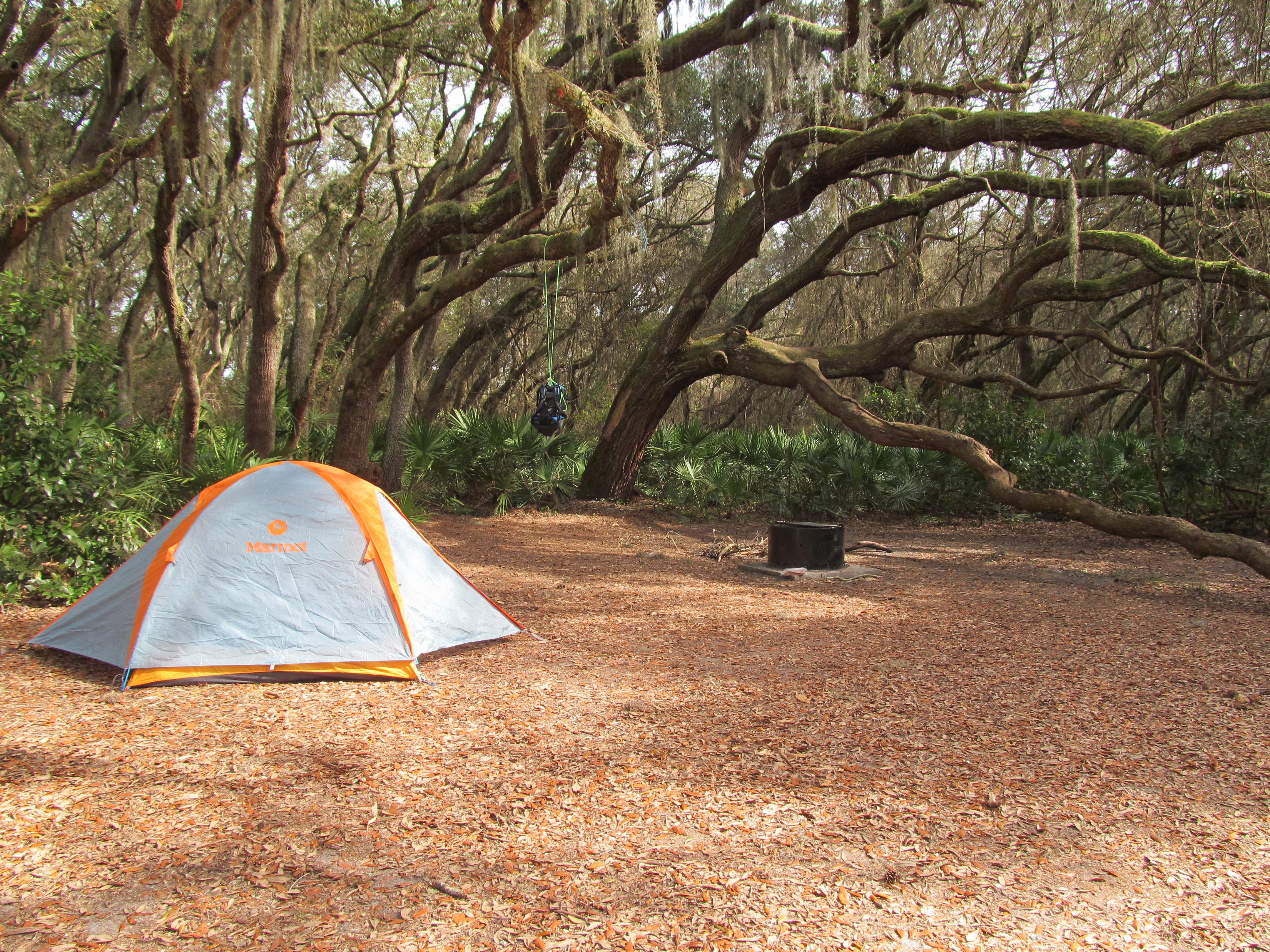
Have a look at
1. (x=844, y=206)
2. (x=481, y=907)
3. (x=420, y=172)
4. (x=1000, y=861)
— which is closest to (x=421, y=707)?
(x=481, y=907)

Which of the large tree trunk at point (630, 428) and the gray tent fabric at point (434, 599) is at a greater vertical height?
the large tree trunk at point (630, 428)

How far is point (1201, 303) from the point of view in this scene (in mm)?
9203

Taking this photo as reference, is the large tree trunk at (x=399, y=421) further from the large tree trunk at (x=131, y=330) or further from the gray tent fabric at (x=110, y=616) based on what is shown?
the gray tent fabric at (x=110, y=616)

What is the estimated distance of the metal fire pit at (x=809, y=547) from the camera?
8.30 metres

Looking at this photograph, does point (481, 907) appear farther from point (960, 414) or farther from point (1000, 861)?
point (960, 414)

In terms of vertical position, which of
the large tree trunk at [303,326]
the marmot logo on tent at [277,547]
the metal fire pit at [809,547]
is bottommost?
the metal fire pit at [809,547]

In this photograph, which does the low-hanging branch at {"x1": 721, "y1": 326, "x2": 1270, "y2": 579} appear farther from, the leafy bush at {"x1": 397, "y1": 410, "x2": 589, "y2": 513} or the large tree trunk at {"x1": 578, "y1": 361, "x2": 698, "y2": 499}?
the leafy bush at {"x1": 397, "y1": 410, "x2": 589, "y2": 513}

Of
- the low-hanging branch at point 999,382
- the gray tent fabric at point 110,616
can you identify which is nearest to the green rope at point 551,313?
the gray tent fabric at point 110,616

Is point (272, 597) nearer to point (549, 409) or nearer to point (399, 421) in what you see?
point (549, 409)

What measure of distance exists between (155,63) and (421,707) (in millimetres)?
9735

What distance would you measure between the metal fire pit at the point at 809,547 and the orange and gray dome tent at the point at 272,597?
385cm

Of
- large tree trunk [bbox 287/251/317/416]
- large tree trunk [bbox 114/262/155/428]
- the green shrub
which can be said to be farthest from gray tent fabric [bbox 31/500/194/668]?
large tree trunk [bbox 114/262/155/428]

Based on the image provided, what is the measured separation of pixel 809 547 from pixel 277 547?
5.05 metres

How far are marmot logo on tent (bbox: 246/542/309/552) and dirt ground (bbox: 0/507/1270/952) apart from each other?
2.71ft
